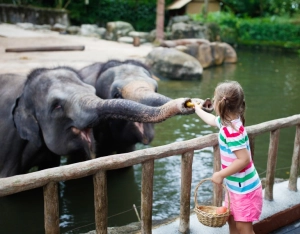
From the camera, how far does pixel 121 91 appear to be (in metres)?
4.64

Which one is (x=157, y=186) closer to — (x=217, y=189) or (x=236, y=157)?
(x=217, y=189)

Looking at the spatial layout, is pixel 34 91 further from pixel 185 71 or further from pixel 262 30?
pixel 262 30

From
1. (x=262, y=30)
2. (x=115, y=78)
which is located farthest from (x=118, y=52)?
(x=262, y=30)

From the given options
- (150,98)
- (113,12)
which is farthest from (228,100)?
(113,12)

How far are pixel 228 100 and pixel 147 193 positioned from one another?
0.78 m

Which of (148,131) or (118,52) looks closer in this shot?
(148,131)

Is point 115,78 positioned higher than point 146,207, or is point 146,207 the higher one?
point 115,78

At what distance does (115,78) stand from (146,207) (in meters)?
2.40

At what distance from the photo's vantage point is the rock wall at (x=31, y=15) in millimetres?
21047

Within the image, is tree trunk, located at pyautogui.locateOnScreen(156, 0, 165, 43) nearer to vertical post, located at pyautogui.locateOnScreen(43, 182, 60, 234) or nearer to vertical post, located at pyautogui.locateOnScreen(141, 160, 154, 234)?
vertical post, located at pyautogui.locateOnScreen(141, 160, 154, 234)

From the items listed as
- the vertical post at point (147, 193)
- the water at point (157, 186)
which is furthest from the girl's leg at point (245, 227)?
the water at point (157, 186)

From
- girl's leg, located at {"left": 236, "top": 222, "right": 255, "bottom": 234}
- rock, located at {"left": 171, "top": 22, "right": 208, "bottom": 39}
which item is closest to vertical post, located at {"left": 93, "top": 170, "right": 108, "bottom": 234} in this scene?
girl's leg, located at {"left": 236, "top": 222, "right": 255, "bottom": 234}

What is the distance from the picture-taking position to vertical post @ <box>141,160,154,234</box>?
8.77ft

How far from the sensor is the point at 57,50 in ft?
39.2
